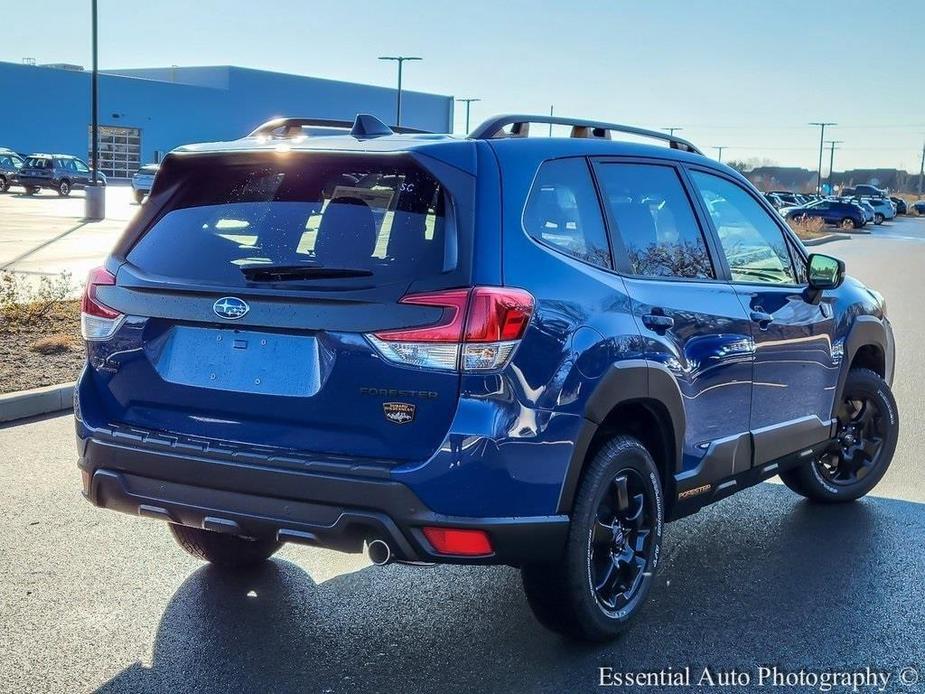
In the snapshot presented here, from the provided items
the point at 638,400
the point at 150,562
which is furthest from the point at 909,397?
the point at 150,562

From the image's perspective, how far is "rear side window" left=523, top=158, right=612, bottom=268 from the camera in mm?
3799

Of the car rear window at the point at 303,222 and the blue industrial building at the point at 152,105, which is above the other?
the blue industrial building at the point at 152,105

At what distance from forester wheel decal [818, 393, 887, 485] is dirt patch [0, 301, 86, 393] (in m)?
5.36

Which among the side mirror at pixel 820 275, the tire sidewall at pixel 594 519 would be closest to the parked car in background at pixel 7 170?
the side mirror at pixel 820 275

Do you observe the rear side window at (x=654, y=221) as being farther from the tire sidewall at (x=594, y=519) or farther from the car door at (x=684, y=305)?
the tire sidewall at (x=594, y=519)

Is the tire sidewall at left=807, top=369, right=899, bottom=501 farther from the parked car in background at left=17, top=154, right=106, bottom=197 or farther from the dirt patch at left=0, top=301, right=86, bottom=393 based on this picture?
the parked car in background at left=17, top=154, right=106, bottom=197

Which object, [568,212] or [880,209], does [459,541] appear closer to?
[568,212]

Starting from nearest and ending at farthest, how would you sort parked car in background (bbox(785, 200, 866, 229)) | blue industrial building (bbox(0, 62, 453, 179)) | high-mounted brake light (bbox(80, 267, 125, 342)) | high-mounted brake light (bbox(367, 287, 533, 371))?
1. high-mounted brake light (bbox(367, 287, 533, 371))
2. high-mounted brake light (bbox(80, 267, 125, 342))
3. parked car in background (bbox(785, 200, 866, 229))
4. blue industrial building (bbox(0, 62, 453, 179))

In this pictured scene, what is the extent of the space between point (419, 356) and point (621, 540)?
1.24m

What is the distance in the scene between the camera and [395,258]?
355 cm

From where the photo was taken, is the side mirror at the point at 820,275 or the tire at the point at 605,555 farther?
the side mirror at the point at 820,275

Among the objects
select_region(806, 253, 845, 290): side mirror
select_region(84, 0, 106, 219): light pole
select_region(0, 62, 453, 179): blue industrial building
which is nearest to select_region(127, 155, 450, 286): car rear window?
select_region(806, 253, 845, 290): side mirror

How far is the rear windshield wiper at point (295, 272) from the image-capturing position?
3562 millimetres

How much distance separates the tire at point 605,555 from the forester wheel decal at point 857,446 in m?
2.26
